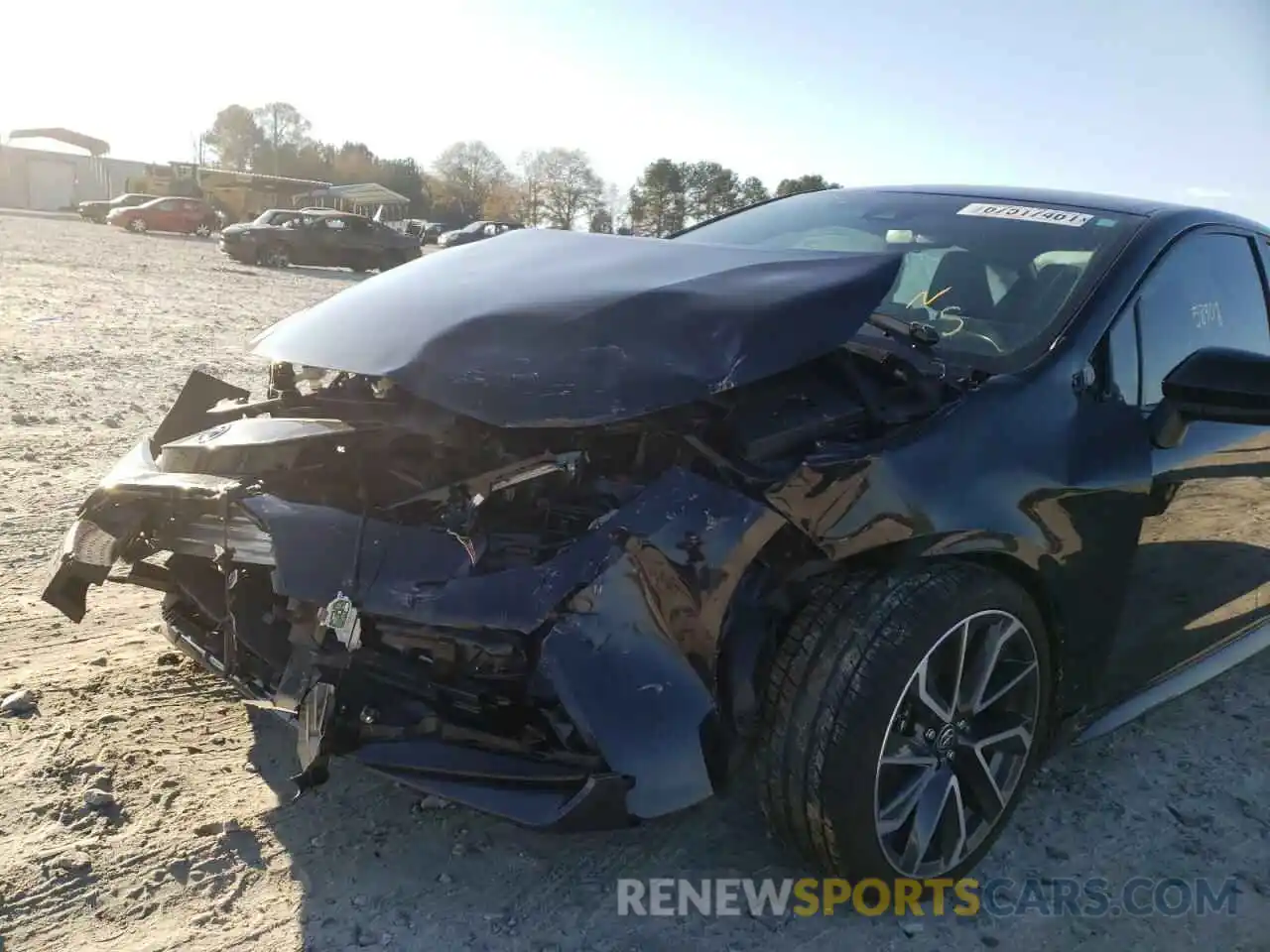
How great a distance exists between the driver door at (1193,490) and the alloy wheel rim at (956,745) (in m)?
0.46

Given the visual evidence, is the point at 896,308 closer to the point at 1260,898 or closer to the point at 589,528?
the point at 589,528

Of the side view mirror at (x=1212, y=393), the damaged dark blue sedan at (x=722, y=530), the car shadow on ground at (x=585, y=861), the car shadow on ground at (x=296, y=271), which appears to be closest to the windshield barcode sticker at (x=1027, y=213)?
the damaged dark blue sedan at (x=722, y=530)

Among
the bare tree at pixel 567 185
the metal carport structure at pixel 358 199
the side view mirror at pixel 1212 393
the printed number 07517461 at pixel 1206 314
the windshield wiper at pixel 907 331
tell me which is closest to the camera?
the side view mirror at pixel 1212 393

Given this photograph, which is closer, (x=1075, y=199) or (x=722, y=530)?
(x=722, y=530)

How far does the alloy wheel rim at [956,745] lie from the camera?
7.43 ft

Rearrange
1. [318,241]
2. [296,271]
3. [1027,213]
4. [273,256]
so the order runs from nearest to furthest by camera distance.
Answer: [1027,213]
[273,256]
[296,271]
[318,241]

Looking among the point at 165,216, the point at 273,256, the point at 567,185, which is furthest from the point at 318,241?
the point at 567,185

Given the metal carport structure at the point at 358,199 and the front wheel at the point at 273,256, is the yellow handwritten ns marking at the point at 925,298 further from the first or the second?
the metal carport structure at the point at 358,199

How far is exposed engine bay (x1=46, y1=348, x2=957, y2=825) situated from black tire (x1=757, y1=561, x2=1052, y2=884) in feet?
0.82

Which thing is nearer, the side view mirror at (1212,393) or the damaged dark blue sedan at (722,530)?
the damaged dark blue sedan at (722,530)

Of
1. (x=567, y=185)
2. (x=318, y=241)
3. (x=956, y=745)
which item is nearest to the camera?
(x=956, y=745)

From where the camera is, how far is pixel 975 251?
3.11 m

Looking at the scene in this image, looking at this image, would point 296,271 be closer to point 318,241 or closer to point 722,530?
point 318,241

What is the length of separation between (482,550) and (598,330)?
640 millimetres
